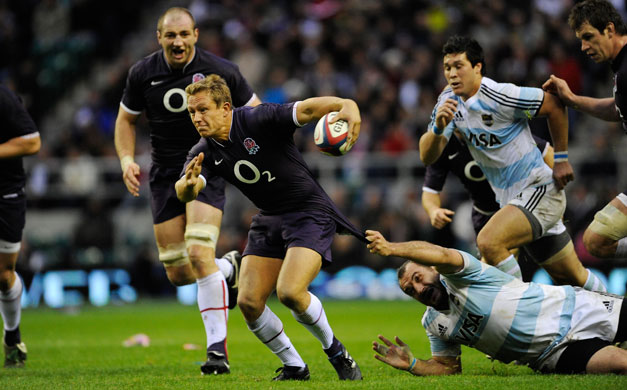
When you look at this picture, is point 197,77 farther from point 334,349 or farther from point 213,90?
point 334,349

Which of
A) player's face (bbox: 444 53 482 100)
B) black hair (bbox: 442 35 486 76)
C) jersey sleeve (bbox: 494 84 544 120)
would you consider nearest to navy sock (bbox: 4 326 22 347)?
player's face (bbox: 444 53 482 100)

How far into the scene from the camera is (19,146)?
332 inches

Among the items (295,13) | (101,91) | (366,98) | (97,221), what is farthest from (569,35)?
(101,91)

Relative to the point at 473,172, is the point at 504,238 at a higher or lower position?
lower

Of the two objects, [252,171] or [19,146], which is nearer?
[252,171]

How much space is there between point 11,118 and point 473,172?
457cm

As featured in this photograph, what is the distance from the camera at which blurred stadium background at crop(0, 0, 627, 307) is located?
17.0 m

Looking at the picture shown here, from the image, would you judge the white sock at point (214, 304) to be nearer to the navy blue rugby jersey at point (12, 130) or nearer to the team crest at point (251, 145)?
the team crest at point (251, 145)

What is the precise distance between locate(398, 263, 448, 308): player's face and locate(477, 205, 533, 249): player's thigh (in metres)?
0.95

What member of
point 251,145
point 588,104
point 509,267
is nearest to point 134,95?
point 251,145

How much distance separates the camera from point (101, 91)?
23078 millimetres

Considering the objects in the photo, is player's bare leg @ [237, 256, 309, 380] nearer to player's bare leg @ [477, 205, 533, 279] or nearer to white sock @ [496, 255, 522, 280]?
player's bare leg @ [477, 205, 533, 279]

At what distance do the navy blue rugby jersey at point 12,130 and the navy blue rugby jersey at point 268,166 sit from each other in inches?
96.6

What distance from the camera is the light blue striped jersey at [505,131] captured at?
766cm
